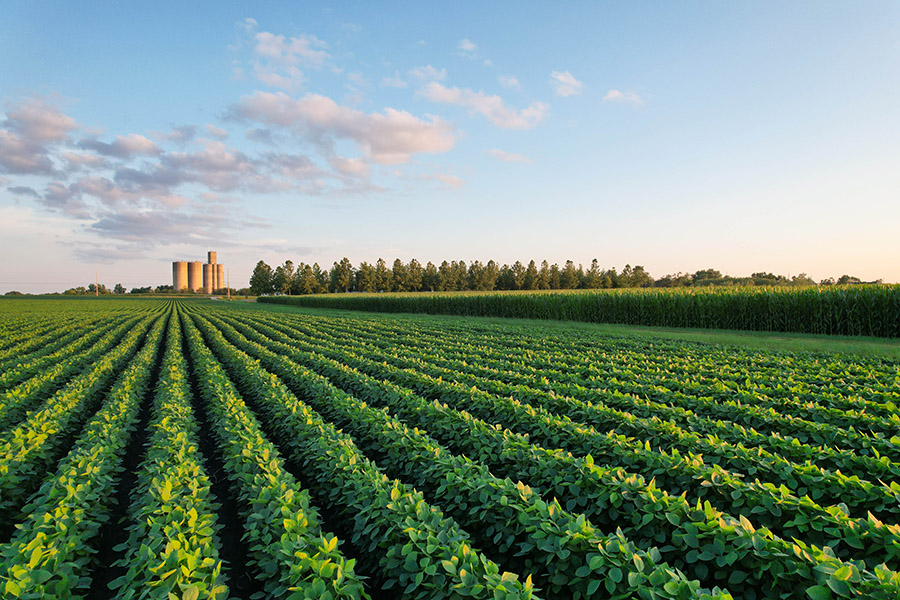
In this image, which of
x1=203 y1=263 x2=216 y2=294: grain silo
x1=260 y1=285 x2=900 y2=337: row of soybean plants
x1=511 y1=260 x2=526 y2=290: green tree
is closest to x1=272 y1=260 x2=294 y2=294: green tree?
x1=511 y1=260 x2=526 y2=290: green tree

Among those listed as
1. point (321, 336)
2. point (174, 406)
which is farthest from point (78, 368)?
point (321, 336)

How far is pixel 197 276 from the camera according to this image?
178 meters

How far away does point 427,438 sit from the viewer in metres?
5.79

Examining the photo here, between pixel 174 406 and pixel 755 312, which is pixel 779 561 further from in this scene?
pixel 755 312

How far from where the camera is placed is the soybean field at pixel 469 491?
310cm

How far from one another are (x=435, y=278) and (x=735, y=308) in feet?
271

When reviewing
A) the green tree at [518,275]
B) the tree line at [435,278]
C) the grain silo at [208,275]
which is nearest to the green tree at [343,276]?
the tree line at [435,278]

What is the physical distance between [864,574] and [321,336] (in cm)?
1968

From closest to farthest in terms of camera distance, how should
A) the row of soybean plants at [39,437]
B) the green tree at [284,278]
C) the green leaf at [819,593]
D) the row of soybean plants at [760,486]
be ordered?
the green leaf at [819,593] → the row of soybean plants at [760,486] → the row of soybean plants at [39,437] → the green tree at [284,278]

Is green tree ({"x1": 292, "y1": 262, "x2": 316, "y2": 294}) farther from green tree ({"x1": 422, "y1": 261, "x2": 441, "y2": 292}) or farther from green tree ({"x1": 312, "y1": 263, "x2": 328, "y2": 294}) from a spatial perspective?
green tree ({"x1": 422, "y1": 261, "x2": 441, "y2": 292})

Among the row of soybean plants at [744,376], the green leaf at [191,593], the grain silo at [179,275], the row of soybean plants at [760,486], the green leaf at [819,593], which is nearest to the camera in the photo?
the green leaf at [819,593]

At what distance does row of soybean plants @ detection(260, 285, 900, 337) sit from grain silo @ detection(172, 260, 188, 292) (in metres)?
170

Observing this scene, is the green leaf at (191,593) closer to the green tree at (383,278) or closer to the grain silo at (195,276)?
the green tree at (383,278)

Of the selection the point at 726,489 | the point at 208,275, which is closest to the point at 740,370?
the point at 726,489
